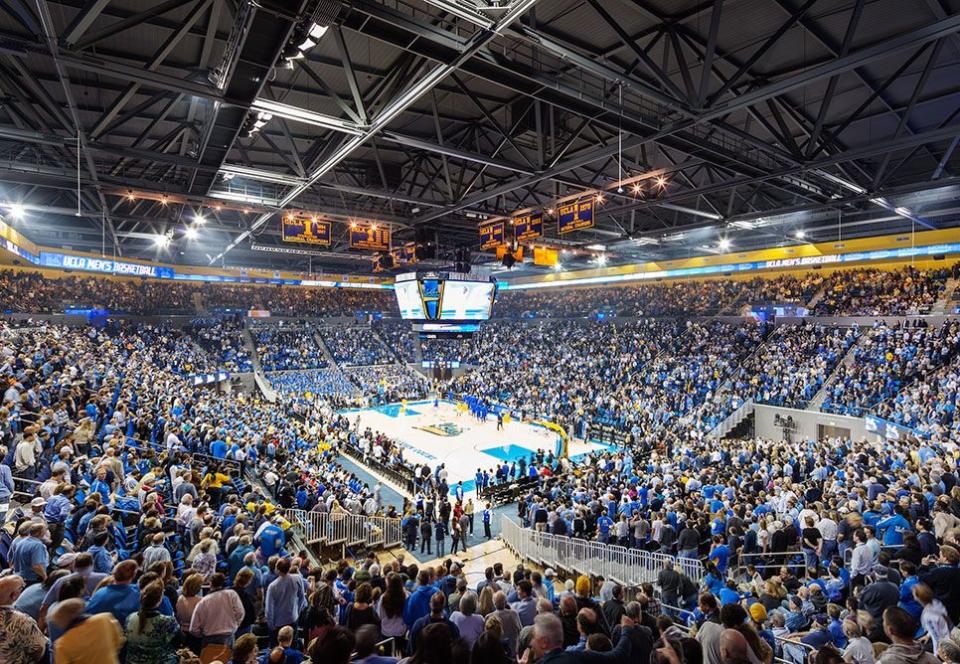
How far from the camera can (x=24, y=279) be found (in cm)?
2438

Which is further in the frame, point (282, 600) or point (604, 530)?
point (604, 530)

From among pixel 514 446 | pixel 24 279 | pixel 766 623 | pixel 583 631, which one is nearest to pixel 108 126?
pixel 583 631

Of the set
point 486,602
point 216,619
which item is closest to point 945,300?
point 486,602

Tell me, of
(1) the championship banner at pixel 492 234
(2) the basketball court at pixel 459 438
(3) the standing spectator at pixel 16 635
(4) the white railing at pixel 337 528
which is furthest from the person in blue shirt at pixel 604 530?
(1) the championship banner at pixel 492 234

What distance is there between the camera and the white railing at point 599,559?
8.65 m

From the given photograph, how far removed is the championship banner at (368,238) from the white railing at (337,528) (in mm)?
9154

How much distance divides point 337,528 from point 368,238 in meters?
9.78

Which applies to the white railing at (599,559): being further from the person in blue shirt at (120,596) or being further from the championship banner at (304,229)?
the championship banner at (304,229)

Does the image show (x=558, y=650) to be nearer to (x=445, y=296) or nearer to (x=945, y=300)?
(x=445, y=296)

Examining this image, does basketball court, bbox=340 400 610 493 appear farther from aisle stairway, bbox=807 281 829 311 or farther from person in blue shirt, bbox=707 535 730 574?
aisle stairway, bbox=807 281 829 311

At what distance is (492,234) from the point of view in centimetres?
1748

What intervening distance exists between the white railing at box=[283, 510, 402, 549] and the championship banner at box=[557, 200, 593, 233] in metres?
9.90

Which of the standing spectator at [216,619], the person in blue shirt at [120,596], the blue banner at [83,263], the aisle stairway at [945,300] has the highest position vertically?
the blue banner at [83,263]

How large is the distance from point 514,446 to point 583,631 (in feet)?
62.1
